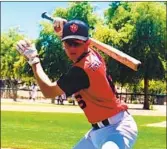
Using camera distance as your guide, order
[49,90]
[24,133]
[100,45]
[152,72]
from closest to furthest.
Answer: [49,90]
[100,45]
[24,133]
[152,72]

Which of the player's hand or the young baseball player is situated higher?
the player's hand

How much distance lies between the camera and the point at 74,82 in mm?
5176

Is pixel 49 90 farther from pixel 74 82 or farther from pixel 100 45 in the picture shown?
pixel 100 45

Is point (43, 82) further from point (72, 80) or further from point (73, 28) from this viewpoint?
point (73, 28)

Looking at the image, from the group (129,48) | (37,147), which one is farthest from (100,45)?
(129,48)

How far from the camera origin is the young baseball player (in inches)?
201

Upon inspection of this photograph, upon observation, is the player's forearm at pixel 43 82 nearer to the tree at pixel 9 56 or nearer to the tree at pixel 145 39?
the tree at pixel 145 39

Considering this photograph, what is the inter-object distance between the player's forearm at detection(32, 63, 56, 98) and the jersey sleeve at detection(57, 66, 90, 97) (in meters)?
0.13

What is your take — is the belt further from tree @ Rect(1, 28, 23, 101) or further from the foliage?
tree @ Rect(1, 28, 23, 101)

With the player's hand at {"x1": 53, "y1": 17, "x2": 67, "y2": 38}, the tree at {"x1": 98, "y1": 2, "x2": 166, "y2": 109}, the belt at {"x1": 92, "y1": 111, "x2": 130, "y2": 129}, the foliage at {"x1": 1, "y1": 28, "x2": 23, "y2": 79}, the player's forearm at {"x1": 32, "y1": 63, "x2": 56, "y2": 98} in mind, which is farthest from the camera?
the foliage at {"x1": 1, "y1": 28, "x2": 23, "y2": 79}

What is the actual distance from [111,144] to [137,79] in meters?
38.7

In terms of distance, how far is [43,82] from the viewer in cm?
502

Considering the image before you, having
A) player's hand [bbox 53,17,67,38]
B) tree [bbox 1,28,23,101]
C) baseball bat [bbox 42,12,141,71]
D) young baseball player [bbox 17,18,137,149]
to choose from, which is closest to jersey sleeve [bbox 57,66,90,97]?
young baseball player [bbox 17,18,137,149]

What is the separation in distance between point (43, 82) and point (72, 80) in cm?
32
